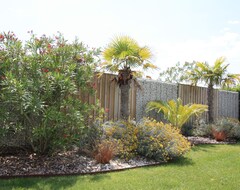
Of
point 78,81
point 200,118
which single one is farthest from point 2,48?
point 200,118

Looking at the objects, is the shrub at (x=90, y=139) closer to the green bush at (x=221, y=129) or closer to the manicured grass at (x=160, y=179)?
the manicured grass at (x=160, y=179)

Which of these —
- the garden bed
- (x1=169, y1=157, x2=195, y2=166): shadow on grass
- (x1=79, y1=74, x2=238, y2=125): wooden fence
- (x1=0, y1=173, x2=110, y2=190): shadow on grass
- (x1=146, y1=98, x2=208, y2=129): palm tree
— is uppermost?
(x1=79, y1=74, x2=238, y2=125): wooden fence

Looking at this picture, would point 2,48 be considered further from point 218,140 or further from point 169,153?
point 218,140

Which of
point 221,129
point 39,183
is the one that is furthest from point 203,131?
point 39,183

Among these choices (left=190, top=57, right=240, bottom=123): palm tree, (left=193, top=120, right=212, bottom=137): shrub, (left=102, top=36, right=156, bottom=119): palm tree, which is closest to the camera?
(left=102, top=36, right=156, bottom=119): palm tree

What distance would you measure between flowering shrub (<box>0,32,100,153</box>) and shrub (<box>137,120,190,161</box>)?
5.48ft

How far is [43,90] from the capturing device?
21.5ft

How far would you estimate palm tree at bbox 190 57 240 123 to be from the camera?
556 inches

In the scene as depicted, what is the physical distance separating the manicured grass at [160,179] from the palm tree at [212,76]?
689 cm

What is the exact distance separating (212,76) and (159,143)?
23.8ft

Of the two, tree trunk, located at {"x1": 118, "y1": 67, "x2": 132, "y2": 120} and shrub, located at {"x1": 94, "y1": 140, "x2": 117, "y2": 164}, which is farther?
tree trunk, located at {"x1": 118, "y1": 67, "x2": 132, "y2": 120}

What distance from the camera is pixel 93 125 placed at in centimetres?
777

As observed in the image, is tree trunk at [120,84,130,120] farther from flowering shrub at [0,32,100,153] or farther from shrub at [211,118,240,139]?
shrub at [211,118,240,139]

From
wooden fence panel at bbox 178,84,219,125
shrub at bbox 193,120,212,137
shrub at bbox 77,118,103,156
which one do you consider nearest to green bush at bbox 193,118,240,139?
shrub at bbox 193,120,212,137
